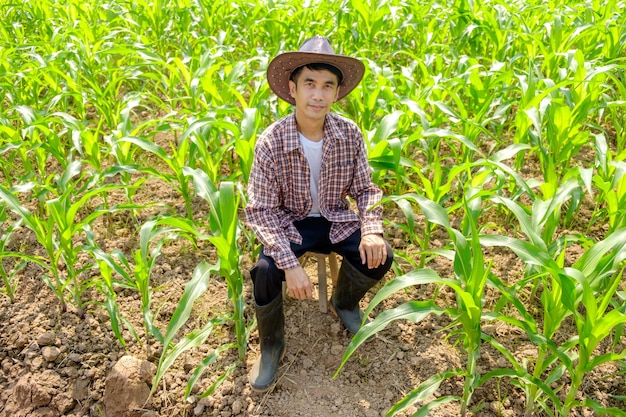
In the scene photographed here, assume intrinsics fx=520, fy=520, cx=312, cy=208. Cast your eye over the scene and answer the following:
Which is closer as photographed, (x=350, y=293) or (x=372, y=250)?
(x=372, y=250)

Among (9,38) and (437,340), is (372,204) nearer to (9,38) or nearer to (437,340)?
(437,340)

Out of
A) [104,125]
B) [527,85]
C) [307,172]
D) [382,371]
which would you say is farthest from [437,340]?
[104,125]

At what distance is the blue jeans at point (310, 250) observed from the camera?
5.96 ft

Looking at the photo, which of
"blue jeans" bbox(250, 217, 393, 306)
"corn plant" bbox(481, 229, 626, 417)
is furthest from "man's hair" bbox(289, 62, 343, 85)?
"corn plant" bbox(481, 229, 626, 417)

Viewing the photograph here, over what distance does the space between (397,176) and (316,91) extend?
29.6 inches

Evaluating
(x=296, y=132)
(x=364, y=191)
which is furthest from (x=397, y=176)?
(x=296, y=132)

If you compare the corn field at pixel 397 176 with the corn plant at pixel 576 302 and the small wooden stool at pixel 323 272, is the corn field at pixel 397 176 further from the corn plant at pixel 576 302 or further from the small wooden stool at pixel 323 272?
the small wooden stool at pixel 323 272

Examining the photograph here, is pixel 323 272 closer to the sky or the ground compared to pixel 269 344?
closer to the sky

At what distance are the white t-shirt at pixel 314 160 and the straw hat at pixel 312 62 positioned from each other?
23 centimetres

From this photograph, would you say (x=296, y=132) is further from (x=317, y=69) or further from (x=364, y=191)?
(x=364, y=191)

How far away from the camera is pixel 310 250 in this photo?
2.03 metres

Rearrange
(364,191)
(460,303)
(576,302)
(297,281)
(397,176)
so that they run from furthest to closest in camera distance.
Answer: (397,176) < (364,191) < (297,281) < (460,303) < (576,302)

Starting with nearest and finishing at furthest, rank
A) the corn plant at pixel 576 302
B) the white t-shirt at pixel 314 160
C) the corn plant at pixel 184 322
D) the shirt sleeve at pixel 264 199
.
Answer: the corn plant at pixel 576 302 < the corn plant at pixel 184 322 < the shirt sleeve at pixel 264 199 < the white t-shirt at pixel 314 160

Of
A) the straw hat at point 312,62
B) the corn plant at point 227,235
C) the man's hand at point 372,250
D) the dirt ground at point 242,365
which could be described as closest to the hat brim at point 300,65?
the straw hat at point 312,62
